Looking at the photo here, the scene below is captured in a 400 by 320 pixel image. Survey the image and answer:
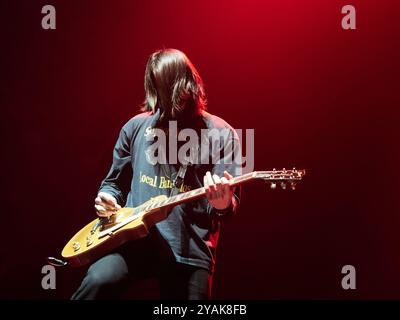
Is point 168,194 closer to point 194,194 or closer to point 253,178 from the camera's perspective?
point 194,194

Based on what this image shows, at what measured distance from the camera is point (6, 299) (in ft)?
11.7

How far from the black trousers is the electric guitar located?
71 mm

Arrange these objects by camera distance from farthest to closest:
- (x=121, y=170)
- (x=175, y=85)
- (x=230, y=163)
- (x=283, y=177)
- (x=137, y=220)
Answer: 1. (x=121, y=170)
2. (x=175, y=85)
3. (x=230, y=163)
4. (x=137, y=220)
5. (x=283, y=177)

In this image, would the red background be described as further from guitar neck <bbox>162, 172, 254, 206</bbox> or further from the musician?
guitar neck <bbox>162, 172, 254, 206</bbox>

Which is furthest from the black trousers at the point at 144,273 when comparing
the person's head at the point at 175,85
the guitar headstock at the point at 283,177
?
the person's head at the point at 175,85

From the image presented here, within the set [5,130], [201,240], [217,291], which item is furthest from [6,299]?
[201,240]

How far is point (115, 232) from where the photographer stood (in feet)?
7.47

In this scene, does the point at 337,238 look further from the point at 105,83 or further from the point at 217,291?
the point at 105,83

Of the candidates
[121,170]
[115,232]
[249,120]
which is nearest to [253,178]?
[115,232]

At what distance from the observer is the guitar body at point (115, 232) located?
2.27 m

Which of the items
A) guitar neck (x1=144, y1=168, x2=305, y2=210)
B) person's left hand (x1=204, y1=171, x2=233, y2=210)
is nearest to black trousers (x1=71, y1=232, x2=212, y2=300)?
guitar neck (x1=144, y1=168, x2=305, y2=210)

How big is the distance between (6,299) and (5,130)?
1.24 m

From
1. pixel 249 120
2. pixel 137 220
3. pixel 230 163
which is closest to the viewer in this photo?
pixel 137 220

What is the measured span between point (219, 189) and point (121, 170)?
72 centimetres
